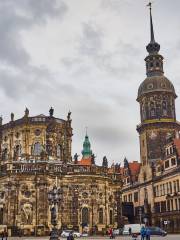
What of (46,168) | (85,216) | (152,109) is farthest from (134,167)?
(46,168)

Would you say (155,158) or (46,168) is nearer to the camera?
(46,168)

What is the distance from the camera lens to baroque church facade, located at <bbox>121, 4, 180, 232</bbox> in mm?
66500

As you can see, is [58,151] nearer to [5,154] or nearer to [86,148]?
[5,154]

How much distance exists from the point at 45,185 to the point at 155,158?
26.9m

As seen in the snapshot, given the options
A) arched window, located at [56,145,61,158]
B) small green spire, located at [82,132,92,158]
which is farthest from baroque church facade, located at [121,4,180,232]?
small green spire, located at [82,132,92,158]

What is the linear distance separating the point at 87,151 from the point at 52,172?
57.2m

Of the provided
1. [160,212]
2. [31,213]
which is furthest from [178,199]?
[31,213]

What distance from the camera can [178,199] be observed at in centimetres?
6316

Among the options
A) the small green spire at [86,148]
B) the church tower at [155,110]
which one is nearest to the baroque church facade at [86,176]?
the church tower at [155,110]

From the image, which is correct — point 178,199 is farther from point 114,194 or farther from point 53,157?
point 53,157

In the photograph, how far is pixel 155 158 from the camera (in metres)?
76.4

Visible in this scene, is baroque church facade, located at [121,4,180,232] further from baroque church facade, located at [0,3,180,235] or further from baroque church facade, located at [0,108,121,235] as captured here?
baroque church facade, located at [0,108,121,235]

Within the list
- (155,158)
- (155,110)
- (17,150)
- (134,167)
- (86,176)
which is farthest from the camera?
(134,167)

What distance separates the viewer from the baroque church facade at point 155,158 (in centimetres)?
6650
